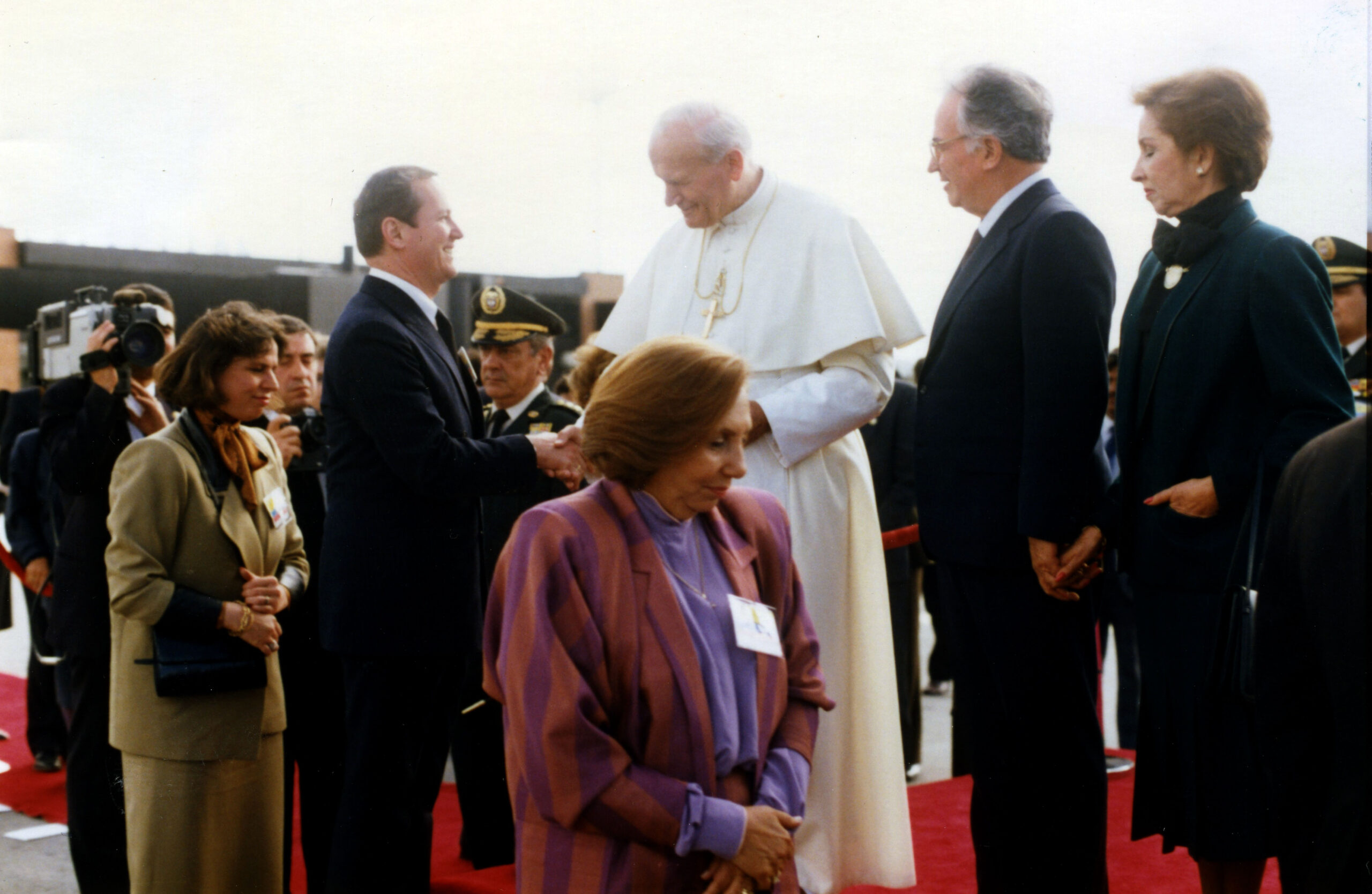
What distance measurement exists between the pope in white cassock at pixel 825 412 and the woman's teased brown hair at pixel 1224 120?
75 centimetres

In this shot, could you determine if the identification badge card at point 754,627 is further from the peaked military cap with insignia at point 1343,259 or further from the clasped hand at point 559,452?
the peaked military cap with insignia at point 1343,259

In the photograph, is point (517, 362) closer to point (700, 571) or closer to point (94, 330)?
point (94, 330)

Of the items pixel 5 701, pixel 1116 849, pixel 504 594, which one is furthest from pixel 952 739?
pixel 5 701

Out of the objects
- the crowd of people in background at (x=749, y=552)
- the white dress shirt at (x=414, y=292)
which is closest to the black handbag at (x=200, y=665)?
the crowd of people in background at (x=749, y=552)

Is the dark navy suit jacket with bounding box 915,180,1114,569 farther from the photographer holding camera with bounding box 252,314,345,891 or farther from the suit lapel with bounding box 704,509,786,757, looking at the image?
the photographer holding camera with bounding box 252,314,345,891

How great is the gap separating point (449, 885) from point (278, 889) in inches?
22.3

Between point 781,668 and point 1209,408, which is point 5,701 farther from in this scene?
point 1209,408

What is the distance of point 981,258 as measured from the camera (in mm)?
2590

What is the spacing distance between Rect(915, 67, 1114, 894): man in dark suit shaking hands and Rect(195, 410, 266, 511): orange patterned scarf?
157cm

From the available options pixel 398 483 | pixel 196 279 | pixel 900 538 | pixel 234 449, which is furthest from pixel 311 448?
pixel 900 538

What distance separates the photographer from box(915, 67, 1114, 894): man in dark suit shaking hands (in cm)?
239

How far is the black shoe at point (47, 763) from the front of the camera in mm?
4980

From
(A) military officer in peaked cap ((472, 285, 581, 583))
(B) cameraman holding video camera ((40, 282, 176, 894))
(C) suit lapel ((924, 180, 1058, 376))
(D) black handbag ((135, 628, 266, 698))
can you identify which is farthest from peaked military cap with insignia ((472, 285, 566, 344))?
(C) suit lapel ((924, 180, 1058, 376))

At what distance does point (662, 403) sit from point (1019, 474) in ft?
3.04
